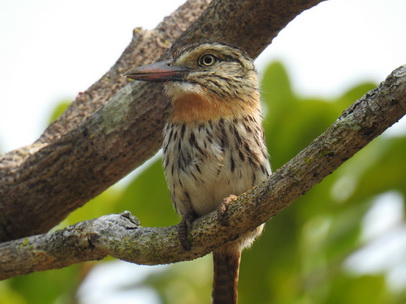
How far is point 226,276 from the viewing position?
4.67 meters

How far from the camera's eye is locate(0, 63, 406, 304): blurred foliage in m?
4.99

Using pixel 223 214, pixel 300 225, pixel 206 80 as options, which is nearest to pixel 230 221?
pixel 223 214

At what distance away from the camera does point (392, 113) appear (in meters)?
2.91

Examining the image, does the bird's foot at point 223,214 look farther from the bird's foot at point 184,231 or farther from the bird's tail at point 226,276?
the bird's tail at point 226,276

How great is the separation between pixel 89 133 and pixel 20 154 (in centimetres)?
56

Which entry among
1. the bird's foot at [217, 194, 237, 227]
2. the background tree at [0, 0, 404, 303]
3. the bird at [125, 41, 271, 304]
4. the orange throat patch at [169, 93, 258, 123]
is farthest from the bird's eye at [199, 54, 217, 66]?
the bird's foot at [217, 194, 237, 227]

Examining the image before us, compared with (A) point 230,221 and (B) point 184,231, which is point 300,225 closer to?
(B) point 184,231

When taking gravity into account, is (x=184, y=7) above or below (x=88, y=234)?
above

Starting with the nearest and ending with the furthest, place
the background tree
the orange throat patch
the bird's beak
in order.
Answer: the orange throat patch, the bird's beak, the background tree

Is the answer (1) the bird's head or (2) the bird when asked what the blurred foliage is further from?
(1) the bird's head

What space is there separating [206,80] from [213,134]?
16.7 inches

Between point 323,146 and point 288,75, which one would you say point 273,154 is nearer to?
point 288,75

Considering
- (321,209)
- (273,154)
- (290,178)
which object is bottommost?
(290,178)

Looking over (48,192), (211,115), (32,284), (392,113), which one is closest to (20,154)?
(48,192)
